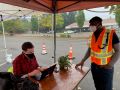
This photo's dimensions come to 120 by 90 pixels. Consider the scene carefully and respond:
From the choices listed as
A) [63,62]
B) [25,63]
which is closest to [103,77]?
[63,62]

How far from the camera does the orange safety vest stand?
3.57 metres

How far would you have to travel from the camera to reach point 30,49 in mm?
3508

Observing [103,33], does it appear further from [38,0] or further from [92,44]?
[38,0]

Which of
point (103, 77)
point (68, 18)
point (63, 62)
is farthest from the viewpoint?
point (68, 18)

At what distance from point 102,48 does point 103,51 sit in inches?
2.2

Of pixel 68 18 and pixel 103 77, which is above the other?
pixel 68 18

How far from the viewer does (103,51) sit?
3650mm

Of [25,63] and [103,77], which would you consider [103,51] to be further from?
[25,63]

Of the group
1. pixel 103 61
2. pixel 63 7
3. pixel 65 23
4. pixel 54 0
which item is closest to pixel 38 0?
pixel 54 0

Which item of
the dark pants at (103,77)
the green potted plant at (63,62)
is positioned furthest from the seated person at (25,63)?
the dark pants at (103,77)

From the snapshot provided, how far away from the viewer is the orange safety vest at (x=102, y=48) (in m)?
3.57

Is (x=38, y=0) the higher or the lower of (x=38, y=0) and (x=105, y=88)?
the higher

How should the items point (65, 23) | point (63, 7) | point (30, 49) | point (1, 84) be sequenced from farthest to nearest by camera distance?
point (65, 23) < point (63, 7) < point (30, 49) < point (1, 84)

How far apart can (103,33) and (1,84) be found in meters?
1.84
